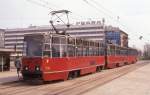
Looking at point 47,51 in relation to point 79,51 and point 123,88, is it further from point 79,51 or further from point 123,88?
point 79,51

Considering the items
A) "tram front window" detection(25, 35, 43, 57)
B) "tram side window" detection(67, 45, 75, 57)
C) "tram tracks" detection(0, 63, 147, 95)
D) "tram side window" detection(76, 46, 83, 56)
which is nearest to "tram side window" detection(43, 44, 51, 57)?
"tram front window" detection(25, 35, 43, 57)

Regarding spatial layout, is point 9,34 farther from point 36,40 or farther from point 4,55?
point 36,40

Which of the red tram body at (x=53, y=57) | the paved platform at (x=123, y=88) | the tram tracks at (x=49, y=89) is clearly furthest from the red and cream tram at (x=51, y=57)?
the paved platform at (x=123, y=88)

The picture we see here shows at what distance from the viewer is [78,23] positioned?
15262 centimetres

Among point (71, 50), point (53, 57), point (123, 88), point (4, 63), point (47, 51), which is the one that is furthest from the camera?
point (4, 63)

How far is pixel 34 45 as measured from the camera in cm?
2069

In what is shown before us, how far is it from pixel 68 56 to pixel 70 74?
1612 mm

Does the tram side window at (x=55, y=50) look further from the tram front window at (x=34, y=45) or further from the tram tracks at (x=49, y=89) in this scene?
the tram tracks at (x=49, y=89)

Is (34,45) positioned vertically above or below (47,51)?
above

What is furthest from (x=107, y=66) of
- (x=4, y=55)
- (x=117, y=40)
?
(x=117, y=40)

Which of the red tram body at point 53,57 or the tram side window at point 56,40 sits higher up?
the tram side window at point 56,40

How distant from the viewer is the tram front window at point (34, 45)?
67.1ft

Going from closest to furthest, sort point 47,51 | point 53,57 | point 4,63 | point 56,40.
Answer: point 47,51 → point 53,57 → point 56,40 → point 4,63

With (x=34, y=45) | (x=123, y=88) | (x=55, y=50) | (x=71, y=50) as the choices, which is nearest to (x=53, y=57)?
(x=55, y=50)
